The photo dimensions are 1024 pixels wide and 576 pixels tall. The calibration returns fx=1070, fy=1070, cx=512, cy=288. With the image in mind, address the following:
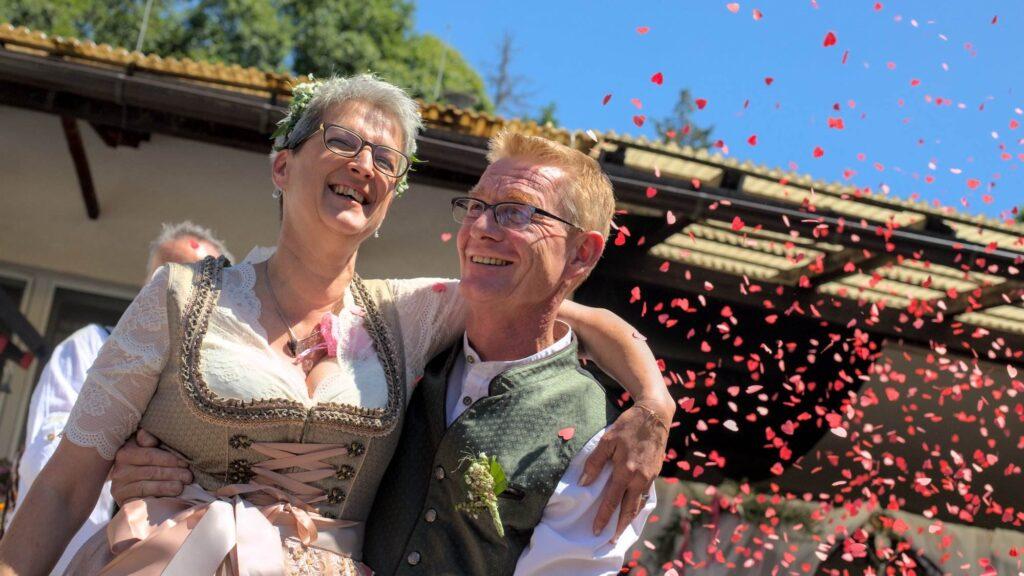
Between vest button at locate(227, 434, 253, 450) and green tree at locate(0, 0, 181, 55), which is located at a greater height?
vest button at locate(227, 434, 253, 450)

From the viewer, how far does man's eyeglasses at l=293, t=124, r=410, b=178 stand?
2.35m

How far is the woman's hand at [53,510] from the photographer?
209 centimetres

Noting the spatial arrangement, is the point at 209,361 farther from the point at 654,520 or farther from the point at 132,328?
the point at 654,520

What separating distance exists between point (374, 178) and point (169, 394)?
0.64 m

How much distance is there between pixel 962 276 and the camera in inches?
280

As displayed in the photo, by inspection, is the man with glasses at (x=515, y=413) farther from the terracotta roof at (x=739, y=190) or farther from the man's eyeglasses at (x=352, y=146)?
the terracotta roof at (x=739, y=190)

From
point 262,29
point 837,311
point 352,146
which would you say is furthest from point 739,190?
point 262,29

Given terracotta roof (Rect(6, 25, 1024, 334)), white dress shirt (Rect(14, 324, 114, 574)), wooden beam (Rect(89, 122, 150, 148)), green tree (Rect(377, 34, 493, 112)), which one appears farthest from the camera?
green tree (Rect(377, 34, 493, 112))

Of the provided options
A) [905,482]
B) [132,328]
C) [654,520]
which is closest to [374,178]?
[132,328]

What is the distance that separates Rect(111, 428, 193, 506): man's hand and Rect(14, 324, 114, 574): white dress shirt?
4.86 feet

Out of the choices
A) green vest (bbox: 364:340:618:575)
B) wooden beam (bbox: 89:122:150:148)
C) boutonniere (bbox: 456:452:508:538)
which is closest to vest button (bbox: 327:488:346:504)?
green vest (bbox: 364:340:618:575)

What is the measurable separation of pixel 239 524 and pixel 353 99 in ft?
3.17

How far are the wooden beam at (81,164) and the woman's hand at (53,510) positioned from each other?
521 centimetres

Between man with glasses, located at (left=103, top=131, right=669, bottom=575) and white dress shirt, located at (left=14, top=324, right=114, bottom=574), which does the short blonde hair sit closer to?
man with glasses, located at (left=103, top=131, right=669, bottom=575)
